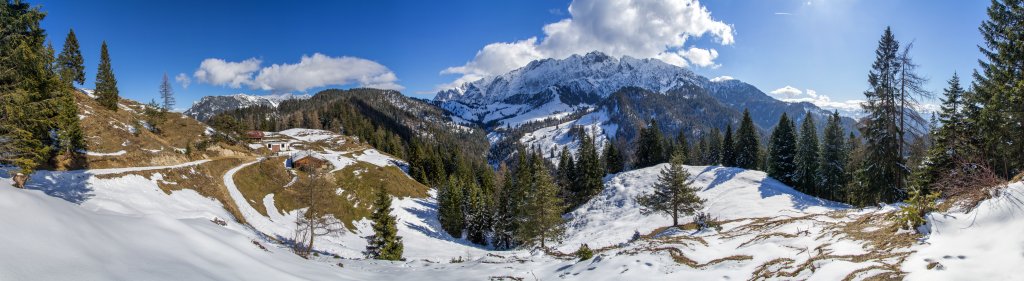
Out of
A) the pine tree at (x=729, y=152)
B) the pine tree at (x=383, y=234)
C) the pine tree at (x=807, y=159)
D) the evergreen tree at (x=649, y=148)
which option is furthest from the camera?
the evergreen tree at (x=649, y=148)

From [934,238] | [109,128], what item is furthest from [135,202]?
[934,238]

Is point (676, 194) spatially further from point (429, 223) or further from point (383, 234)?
point (429, 223)

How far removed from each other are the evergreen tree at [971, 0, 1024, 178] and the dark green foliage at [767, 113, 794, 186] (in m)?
28.7

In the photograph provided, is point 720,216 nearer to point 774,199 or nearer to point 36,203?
point 774,199

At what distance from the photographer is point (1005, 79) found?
21344mm

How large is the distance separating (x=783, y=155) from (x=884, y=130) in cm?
2735

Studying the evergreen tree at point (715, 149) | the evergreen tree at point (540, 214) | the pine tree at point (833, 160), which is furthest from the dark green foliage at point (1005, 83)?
the evergreen tree at point (715, 149)

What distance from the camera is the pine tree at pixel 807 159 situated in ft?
158

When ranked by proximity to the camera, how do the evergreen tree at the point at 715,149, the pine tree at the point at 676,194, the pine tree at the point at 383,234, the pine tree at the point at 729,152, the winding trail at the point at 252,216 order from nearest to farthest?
1. the pine tree at the point at 676,194
2. the pine tree at the point at 383,234
3. the winding trail at the point at 252,216
4. the pine tree at the point at 729,152
5. the evergreen tree at the point at 715,149

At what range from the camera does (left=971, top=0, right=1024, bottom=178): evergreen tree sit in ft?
66.4

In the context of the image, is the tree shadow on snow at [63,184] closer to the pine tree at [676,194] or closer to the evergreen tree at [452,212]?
the evergreen tree at [452,212]

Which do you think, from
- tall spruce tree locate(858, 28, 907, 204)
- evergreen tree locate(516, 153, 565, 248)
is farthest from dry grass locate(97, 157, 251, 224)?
tall spruce tree locate(858, 28, 907, 204)

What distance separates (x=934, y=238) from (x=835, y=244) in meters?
2.39

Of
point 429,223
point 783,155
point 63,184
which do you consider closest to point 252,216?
point 63,184
